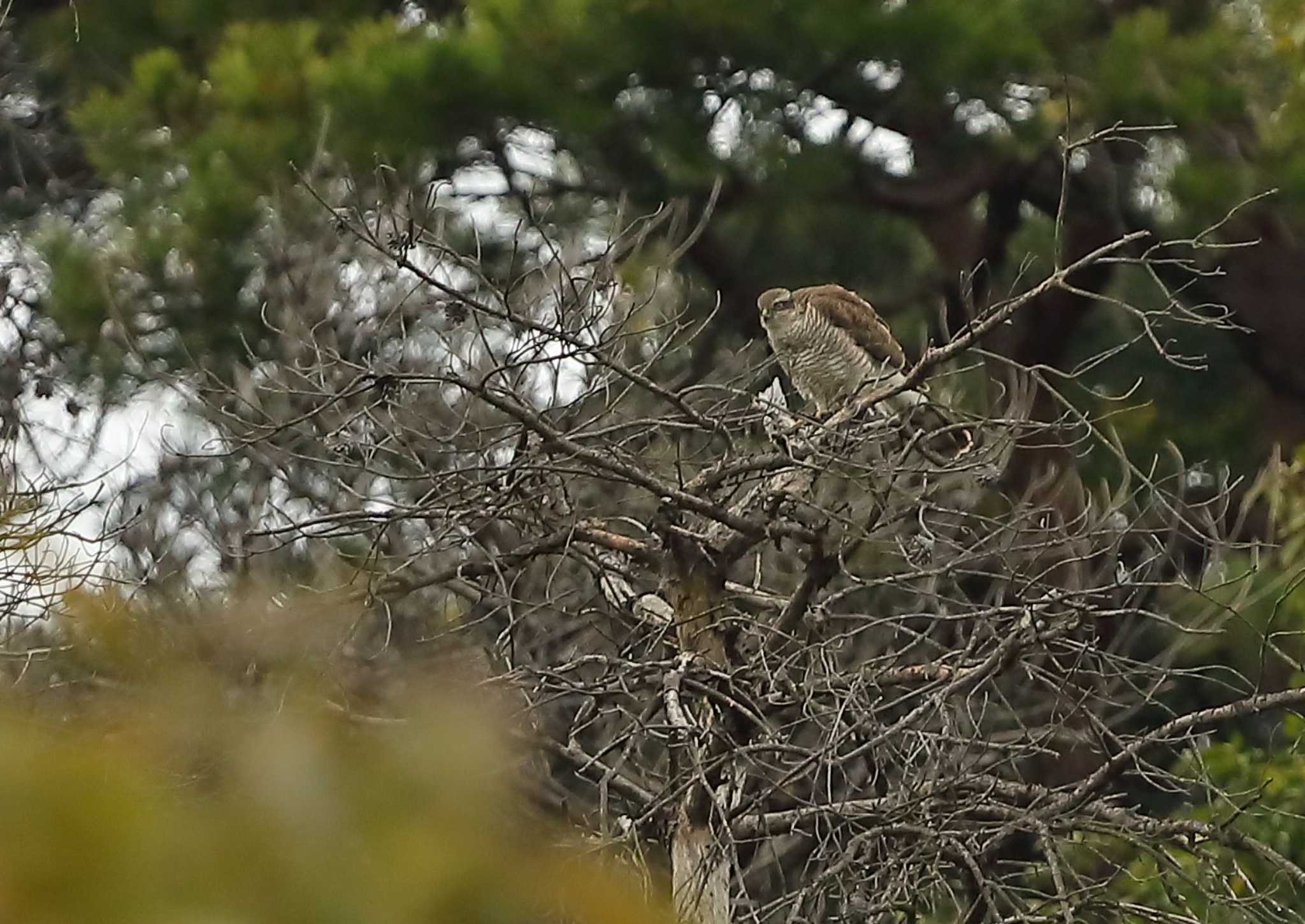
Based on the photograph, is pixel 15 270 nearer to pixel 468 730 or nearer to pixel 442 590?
pixel 442 590

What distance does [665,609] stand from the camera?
370cm

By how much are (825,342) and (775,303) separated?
28 cm

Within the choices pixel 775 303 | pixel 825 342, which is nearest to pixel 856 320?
pixel 825 342

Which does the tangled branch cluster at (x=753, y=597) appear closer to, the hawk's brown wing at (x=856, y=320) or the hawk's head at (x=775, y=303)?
the hawk's brown wing at (x=856, y=320)

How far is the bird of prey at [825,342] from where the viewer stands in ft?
19.4

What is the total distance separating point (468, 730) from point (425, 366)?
382 cm

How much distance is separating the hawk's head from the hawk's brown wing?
1.0 inches

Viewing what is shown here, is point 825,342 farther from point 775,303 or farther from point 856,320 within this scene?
point 775,303

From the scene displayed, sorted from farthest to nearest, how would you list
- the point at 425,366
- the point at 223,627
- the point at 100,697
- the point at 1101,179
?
the point at 1101,179 < the point at 425,366 < the point at 223,627 < the point at 100,697

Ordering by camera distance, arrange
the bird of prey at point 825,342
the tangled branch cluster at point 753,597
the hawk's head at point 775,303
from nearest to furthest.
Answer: the tangled branch cluster at point 753,597 → the bird of prey at point 825,342 → the hawk's head at point 775,303

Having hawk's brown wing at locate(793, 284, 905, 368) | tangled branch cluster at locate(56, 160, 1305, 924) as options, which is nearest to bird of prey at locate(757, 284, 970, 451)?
hawk's brown wing at locate(793, 284, 905, 368)

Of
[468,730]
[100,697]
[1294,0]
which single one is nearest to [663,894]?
[100,697]

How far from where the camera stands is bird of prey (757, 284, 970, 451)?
5.90 meters

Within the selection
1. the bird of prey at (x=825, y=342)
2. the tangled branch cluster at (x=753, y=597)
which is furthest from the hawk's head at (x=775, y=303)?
the tangled branch cluster at (x=753, y=597)
